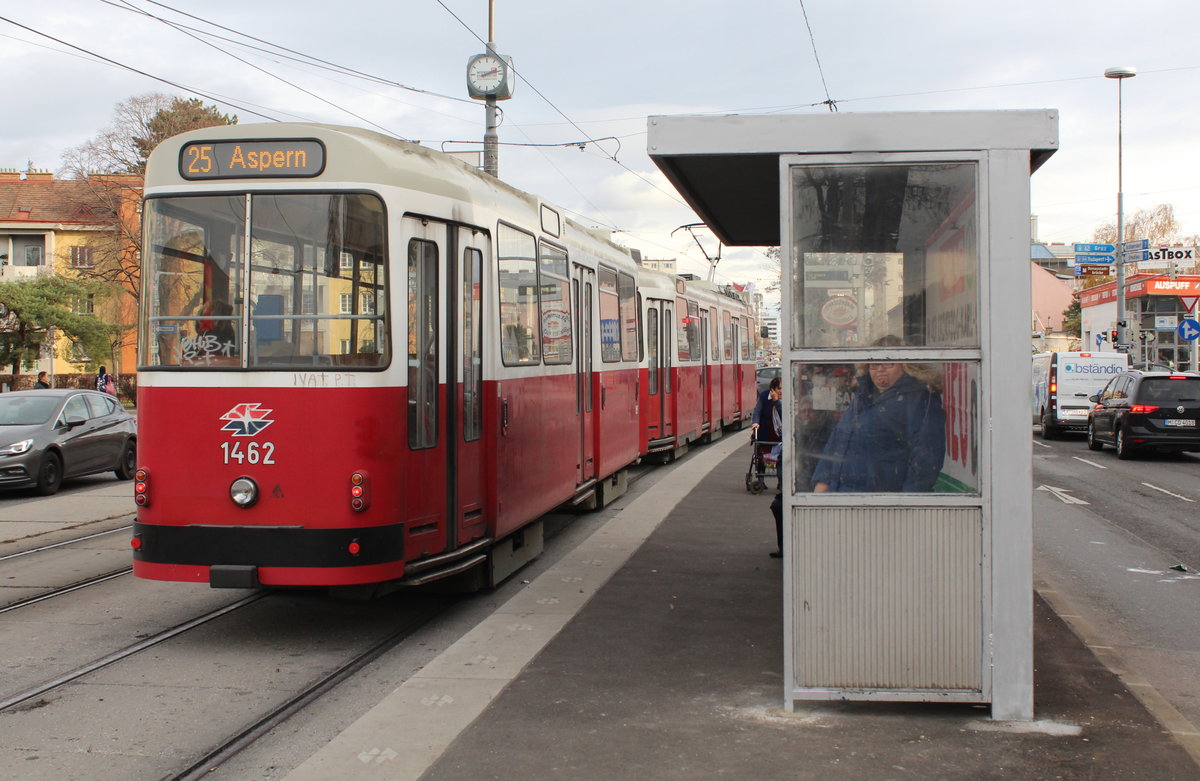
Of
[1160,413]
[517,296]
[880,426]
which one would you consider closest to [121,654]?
[517,296]

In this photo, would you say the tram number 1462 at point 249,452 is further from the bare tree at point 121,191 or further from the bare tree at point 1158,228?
the bare tree at point 1158,228

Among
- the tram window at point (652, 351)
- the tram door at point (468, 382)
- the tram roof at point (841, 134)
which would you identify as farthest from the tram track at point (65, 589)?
the tram window at point (652, 351)

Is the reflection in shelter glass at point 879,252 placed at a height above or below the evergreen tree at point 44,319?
below

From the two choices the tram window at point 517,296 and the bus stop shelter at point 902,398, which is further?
the tram window at point 517,296

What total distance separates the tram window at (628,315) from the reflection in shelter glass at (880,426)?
8.57 metres

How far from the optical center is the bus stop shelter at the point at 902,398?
219 inches

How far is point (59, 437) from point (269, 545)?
11182 millimetres

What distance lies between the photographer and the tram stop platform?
4.89m

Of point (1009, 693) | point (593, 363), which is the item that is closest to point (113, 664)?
point (1009, 693)

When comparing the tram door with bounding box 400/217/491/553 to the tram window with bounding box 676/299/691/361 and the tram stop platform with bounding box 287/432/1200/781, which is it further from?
the tram window with bounding box 676/299/691/361

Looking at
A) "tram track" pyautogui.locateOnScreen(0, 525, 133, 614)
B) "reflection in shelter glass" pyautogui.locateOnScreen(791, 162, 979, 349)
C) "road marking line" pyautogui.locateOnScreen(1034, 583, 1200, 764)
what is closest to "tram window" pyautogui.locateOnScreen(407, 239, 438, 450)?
"reflection in shelter glass" pyautogui.locateOnScreen(791, 162, 979, 349)

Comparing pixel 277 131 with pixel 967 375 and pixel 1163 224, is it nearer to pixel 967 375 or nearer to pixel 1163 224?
pixel 967 375

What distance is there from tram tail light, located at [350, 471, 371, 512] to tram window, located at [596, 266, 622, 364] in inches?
243

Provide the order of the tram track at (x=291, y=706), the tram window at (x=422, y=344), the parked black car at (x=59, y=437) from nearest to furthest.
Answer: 1. the tram track at (x=291, y=706)
2. the tram window at (x=422, y=344)
3. the parked black car at (x=59, y=437)
